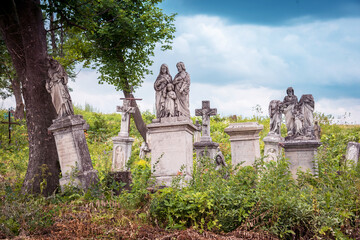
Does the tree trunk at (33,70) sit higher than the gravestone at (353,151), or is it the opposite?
the tree trunk at (33,70)

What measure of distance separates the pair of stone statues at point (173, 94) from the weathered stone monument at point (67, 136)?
2013 mm

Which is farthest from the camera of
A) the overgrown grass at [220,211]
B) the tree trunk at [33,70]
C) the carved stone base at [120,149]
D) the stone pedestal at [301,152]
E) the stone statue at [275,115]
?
the carved stone base at [120,149]

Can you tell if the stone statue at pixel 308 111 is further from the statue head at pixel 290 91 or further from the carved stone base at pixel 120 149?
the carved stone base at pixel 120 149

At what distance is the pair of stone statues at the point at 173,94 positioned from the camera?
8.97 meters

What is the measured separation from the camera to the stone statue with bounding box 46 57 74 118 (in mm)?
8539

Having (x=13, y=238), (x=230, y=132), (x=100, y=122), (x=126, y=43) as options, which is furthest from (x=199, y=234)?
(x=100, y=122)

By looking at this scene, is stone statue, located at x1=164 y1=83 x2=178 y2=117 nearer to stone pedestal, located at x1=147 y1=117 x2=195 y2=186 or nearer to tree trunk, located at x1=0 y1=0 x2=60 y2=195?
stone pedestal, located at x1=147 y1=117 x2=195 y2=186

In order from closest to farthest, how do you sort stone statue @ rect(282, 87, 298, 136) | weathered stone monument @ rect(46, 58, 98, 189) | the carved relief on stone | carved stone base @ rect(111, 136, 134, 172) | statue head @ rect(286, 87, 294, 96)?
weathered stone monument @ rect(46, 58, 98, 189)
the carved relief on stone
stone statue @ rect(282, 87, 298, 136)
statue head @ rect(286, 87, 294, 96)
carved stone base @ rect(111, 136, 134, 172)

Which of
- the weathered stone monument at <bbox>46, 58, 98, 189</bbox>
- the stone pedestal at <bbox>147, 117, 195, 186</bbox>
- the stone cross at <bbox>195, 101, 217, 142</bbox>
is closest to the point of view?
the weathered stone monument at <bbox>46, 58, 98, 189</bbox>

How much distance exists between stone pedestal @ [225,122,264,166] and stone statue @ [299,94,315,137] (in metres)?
1.28

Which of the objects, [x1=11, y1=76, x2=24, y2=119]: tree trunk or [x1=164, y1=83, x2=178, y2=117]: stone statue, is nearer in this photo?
[x1=164, y1=83, x2=178, y2=117]: stone statue

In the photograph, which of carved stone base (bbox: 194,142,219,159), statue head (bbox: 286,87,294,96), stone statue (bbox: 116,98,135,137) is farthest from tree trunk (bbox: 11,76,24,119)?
statue head (bbox: 286,87,294,96)

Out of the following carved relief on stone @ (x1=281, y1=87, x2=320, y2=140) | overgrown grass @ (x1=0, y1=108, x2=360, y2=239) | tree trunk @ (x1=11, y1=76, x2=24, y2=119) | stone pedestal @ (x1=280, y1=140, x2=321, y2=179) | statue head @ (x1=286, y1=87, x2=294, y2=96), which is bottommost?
overgrown grass @ (x1=0, y1=108, x2=360, y2=239)

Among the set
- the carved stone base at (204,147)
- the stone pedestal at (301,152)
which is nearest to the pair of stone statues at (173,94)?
the stone pedestal at (301,152)
